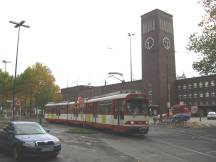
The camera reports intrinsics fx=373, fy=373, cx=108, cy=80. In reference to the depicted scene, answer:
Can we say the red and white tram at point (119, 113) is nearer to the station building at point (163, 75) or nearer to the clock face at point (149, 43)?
the station building at point (163, 75)

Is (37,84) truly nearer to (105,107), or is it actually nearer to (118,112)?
(105,107)

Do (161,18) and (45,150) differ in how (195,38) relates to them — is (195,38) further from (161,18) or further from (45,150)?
(161,18)

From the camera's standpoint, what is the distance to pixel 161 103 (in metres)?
103

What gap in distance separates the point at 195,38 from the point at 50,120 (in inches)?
911

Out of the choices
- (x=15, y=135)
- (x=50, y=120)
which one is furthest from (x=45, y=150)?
(x=50, y=120)

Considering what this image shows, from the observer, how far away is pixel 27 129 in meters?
15.2

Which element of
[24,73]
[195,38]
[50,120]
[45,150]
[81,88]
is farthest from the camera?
[81,88]

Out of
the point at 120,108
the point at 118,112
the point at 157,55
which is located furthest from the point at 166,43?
the point at 120,108

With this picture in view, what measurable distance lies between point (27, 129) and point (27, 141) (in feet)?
5.33

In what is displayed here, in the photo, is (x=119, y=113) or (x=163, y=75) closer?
(x=119, y=113)

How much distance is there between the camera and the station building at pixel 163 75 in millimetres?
105188

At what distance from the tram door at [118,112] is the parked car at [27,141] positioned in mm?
10831

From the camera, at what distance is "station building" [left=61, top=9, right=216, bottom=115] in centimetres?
10519

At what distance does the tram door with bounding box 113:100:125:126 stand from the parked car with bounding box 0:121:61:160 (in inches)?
426
